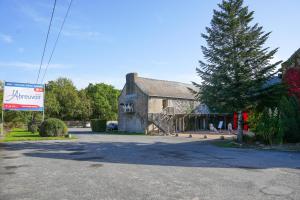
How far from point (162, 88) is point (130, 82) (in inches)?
191

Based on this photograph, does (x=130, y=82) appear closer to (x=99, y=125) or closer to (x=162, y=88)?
(x=162, y=88)

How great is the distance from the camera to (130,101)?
39.7 meters

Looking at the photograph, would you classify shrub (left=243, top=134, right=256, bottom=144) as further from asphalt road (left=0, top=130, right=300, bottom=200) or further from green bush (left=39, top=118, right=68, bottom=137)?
green bush (left=39, top=118, right=68, bottom=137)

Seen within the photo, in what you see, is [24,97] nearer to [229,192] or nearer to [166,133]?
[166,133]

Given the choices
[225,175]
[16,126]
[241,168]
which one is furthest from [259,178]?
[16,126]

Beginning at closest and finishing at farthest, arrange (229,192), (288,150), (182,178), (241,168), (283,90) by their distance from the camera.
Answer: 1. (229,192)
2. (182,178)
3. (241,168)
4. (288,150)
5. (283,90)

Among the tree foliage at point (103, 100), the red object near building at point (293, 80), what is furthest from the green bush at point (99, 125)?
the red object near building at point (293, 80)

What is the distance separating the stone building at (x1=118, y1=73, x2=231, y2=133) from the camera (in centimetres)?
3603

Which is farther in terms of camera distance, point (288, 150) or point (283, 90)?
point (283, 90)

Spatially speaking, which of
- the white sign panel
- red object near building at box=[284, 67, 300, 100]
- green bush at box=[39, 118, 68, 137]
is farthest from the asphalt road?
the white sign panel

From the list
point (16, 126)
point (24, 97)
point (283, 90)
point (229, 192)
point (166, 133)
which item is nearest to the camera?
point (229, 192)

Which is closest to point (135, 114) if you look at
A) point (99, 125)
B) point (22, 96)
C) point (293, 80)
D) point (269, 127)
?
point (99, 125)

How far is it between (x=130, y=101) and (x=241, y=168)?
1194 inches

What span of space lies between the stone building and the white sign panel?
42.7 feet
